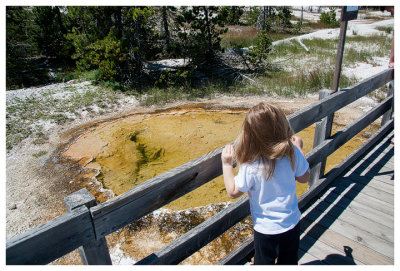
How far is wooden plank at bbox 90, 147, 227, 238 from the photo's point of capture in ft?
4.72

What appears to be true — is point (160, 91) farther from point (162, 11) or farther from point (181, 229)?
point (181, 229)

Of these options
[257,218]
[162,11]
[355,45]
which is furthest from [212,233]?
[355,45]

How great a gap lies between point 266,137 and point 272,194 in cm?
32

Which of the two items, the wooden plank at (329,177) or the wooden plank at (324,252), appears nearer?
the wooden plank at (324,252)

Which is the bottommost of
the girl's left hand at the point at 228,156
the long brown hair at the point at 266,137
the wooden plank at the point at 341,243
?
the wooden plank at the point at 341,243

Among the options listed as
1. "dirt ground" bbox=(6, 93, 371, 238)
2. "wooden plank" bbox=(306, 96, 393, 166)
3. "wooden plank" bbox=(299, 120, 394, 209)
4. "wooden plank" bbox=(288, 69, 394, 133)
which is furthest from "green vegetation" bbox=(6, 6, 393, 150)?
"wooden plank" bbox=(288, 69, 394, 133)

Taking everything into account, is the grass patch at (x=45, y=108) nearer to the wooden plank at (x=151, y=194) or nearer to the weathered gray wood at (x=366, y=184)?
the wooden plank at (x=151, y=194)

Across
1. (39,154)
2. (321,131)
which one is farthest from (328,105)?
(39,154)

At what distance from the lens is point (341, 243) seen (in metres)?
2.63

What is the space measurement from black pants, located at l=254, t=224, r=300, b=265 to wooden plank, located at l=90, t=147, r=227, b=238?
0.49m

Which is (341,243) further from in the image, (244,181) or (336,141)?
(244,181)

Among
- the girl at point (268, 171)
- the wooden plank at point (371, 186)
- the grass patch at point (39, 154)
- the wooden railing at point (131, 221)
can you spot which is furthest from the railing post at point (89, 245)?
the grass patch at point (39, 154)

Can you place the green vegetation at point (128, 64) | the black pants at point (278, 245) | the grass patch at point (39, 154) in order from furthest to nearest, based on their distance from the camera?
the green vegetation at point (128, 64)
the grass patch at point (39, 154)
the black pants at point (278, 245)

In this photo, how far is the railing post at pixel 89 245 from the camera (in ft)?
4.53
